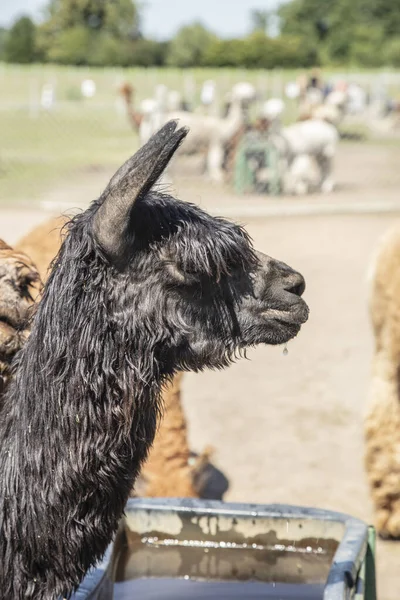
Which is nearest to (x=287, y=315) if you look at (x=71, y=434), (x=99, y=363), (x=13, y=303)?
(x=99, y=363)

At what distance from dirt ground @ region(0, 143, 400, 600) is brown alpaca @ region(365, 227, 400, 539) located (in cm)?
22

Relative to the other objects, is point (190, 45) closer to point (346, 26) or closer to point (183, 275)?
point (346, 26)

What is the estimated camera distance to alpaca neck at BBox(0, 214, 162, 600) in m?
2.40

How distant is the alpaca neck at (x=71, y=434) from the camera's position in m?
2.40

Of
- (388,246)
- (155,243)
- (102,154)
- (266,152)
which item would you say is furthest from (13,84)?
(155,243)

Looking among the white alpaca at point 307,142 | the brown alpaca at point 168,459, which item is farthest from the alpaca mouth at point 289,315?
the white alpaca at point 307,142

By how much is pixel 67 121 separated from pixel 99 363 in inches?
1308

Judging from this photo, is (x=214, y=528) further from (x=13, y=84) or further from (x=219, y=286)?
(x=13, y=84)

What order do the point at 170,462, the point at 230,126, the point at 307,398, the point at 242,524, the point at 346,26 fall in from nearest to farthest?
the point at 242,524 < the point at 170,462 < the point at 307,398 < the point at 230,126 < the point at 346,26

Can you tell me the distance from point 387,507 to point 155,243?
3.61 metres

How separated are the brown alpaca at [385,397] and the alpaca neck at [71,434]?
3.00 m

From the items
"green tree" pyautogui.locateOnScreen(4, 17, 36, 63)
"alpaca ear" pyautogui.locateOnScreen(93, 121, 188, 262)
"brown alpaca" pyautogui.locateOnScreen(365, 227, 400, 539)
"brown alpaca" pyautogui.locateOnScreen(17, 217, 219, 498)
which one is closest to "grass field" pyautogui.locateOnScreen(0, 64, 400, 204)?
"brown alpaca" pyautogui.locateOnScreen(365, 227, 400, 539)

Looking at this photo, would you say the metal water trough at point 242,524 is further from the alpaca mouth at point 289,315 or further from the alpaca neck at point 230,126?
the alpaca neck at point 230,126

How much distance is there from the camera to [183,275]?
97.1 inches
